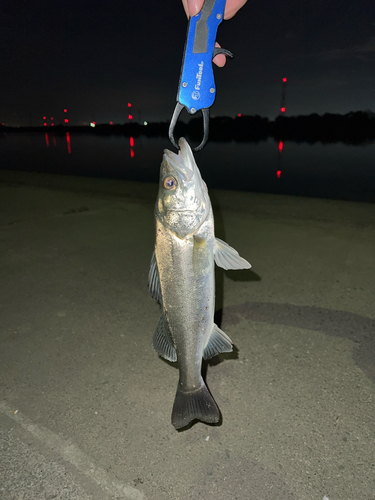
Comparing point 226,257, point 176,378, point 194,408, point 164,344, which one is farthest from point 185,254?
point 176,378

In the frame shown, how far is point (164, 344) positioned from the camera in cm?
212

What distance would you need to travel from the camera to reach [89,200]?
10.3 m

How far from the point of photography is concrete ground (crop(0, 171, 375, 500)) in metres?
2.23

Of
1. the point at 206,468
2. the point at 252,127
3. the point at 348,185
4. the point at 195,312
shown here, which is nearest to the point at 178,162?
the point at 195,312

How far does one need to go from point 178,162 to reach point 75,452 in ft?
7.33

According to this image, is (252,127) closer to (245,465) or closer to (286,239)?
(286,239)

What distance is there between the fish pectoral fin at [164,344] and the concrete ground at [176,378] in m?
0.89

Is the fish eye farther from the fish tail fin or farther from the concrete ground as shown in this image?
the concrete ground

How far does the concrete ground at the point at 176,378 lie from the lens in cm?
223

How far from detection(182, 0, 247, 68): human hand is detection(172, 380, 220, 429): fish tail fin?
7.27ft

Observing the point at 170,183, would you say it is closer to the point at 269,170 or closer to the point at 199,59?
the point at 199,59

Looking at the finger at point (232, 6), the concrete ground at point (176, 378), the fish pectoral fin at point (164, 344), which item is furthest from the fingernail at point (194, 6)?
the concrete ground at point (176, 378)

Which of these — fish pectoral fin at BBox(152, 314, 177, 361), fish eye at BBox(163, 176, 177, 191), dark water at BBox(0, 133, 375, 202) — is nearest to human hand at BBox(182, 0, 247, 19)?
fish eye at BBox(163, 176, 177, 191)

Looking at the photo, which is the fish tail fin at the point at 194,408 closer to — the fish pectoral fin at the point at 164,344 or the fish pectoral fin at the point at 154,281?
the fish pectoral fin at the point at 164,344
